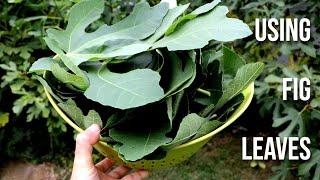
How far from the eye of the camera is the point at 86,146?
97 cm

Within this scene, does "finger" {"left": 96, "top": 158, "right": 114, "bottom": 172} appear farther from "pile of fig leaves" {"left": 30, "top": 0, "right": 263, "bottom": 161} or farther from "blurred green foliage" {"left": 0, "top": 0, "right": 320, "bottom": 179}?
"blurred green foliage" {"left": 0, "top": 0, "right": 320, "bottom": 179}

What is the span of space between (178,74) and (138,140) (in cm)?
14

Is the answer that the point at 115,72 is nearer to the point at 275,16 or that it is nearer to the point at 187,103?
the point at 187,103

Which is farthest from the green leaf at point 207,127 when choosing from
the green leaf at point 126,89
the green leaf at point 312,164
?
the green leaf at point 312,164

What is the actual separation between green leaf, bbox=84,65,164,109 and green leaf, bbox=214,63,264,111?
17cm

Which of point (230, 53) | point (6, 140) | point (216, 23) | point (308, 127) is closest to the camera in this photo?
point (216, 23)

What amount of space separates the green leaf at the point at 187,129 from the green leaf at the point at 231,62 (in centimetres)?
19

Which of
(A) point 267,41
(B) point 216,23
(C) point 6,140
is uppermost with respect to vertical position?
(B) point 216,23

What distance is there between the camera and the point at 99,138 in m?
Result: 0.88

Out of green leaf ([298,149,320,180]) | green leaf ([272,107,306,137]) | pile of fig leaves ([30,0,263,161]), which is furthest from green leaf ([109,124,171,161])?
green leaf ([298,149,320,180])

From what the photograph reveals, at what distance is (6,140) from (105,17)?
0.86m

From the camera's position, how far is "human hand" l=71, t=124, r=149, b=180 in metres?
0.87

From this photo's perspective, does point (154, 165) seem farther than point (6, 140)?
No

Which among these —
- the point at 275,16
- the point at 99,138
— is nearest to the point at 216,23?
the point at 99,138
